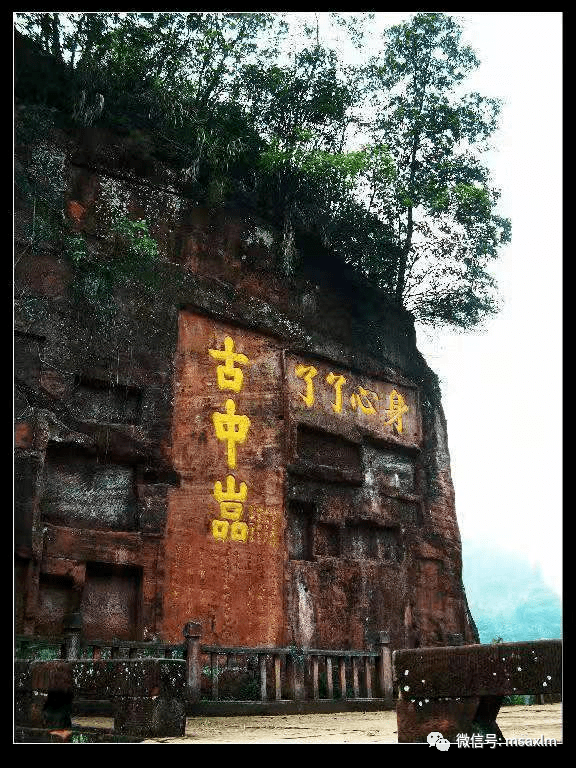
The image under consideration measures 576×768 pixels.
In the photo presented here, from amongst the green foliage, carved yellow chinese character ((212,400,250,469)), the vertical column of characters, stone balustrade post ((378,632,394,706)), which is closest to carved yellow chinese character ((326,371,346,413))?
the vertical column of characters

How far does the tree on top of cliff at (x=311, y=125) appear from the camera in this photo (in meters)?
12.2

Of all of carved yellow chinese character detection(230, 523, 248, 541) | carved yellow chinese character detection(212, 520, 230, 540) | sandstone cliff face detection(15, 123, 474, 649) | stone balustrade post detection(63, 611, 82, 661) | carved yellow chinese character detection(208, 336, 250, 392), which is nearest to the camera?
stone balustrade post detection(63, 611, 82, 661)

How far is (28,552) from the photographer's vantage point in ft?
32.4

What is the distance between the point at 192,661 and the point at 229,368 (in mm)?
5047

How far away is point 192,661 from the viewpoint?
8.66 meters

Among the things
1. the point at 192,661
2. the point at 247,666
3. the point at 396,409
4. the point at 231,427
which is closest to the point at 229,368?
the point at 231,427

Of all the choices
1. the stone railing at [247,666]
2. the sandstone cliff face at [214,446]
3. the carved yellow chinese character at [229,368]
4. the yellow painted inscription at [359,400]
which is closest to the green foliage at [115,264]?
the sandstone cliff face at [214,446]

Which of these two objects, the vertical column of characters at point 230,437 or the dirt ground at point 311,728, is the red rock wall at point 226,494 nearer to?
the vertical column of characters at point 230,437

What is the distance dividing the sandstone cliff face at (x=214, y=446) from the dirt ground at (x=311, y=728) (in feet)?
8.80

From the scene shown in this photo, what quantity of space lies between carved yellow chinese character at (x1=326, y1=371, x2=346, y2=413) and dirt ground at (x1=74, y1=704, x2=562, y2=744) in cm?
569

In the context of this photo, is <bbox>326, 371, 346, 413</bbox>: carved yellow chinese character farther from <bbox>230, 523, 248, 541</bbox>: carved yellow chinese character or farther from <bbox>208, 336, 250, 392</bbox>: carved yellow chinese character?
<bbox>230, 523, 248, 541</bbox>: carved yellow chinese character

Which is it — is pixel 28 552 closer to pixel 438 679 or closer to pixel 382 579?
pixel 382 579

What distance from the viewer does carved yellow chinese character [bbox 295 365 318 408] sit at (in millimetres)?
13281

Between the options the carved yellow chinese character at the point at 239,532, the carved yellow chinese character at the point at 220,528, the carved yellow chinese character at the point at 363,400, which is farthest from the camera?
the carved yellow chinese character at the point at 363,400
